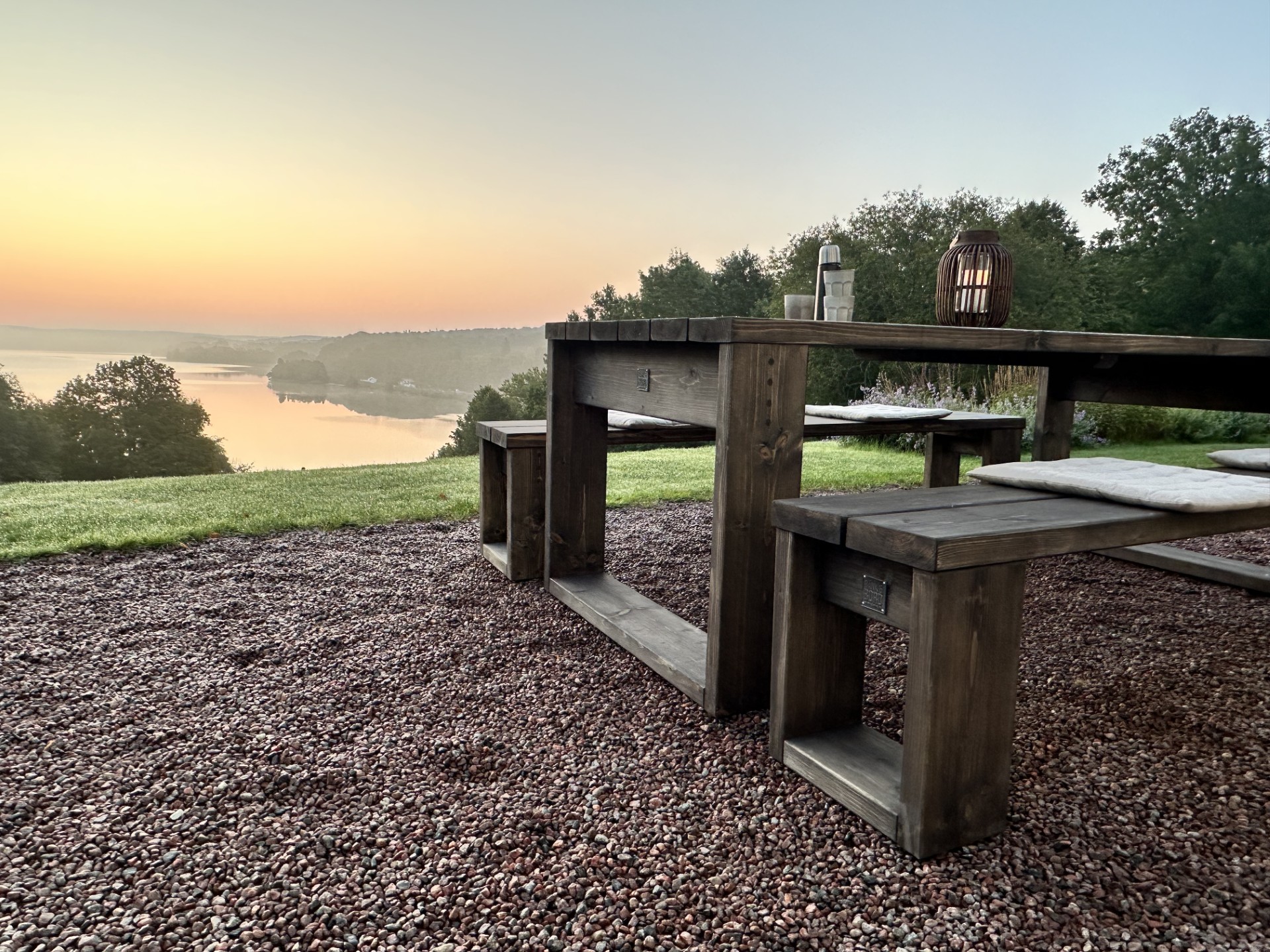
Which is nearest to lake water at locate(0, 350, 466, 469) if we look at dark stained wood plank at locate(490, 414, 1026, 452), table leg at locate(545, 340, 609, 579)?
dark stained wood plank at locate(490, 414, 1026, 452)

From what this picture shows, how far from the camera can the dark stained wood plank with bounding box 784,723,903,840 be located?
1460 mm

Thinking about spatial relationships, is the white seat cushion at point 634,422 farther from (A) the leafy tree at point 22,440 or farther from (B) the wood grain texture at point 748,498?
(A) the leafy tree at point 22,440

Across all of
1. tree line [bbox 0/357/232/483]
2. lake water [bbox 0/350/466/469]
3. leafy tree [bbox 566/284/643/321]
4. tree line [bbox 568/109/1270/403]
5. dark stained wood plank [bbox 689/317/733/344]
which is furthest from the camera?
leafy tree [bbox 566/284/643/321]

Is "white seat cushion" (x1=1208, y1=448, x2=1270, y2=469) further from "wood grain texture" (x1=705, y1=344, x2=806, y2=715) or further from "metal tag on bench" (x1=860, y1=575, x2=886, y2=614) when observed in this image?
"metal tag on bench" (x1=860, y1=575, x2=886, y2=614)

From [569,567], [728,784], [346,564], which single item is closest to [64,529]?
[346,564]

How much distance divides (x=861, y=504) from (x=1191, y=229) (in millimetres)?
26365

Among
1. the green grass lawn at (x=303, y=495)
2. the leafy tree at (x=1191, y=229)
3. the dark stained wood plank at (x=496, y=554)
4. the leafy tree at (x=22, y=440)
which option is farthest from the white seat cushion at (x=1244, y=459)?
the leafy tree at (x=22, y=440)

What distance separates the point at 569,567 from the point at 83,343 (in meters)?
32.0

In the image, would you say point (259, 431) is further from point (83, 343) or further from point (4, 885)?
point (4, 885)

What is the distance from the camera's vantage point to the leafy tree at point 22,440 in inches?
870

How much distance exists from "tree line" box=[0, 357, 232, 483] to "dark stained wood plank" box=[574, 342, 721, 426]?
84.0ft

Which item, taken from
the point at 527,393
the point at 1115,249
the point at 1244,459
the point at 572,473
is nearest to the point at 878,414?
the point at 1244,459

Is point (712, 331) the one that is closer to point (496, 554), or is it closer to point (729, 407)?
point (729, 407)

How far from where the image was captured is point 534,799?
5.13 ft
